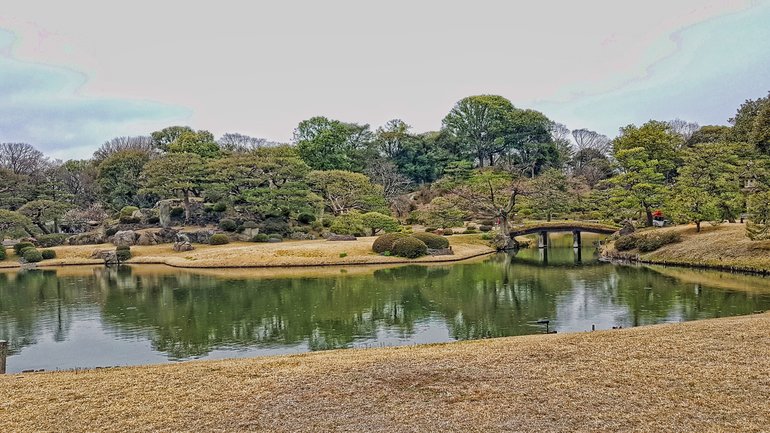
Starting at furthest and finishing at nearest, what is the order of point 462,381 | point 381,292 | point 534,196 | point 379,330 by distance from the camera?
point 534,196 < point 381,292 < point 379,330 < point 462,381

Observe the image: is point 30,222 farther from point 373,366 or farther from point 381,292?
point 373,366

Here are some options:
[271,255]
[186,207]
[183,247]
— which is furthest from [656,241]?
[186,207]

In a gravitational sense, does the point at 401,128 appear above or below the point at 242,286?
above

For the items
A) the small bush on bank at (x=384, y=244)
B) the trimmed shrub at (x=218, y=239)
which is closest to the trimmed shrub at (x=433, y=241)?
the small bush on bank at (x=384, y=244)

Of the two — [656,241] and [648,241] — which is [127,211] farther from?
[656,241]

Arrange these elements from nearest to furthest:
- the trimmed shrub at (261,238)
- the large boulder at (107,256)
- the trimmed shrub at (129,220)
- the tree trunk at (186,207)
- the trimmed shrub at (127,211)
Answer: the large boulder at (107,256) < the trimmed shrub at (261,238) < the tree trunk at (186,207) < the trimmed shrub at (129,220) < the trimmed shrub at (127,211)

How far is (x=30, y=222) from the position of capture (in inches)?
2008

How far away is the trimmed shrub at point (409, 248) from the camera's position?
128ft

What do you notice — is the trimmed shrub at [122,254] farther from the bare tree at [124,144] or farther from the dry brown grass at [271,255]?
the bare tree at [124,144]

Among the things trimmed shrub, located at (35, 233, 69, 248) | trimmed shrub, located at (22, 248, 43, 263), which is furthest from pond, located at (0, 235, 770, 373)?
trimmed shrub, located at (35, 233, 69, 248)

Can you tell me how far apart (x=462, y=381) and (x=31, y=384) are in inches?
307

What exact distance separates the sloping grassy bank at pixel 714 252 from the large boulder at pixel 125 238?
1592 inches

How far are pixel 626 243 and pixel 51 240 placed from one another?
50.1 m

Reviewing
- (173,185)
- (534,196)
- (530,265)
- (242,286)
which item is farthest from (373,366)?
(173,185)
